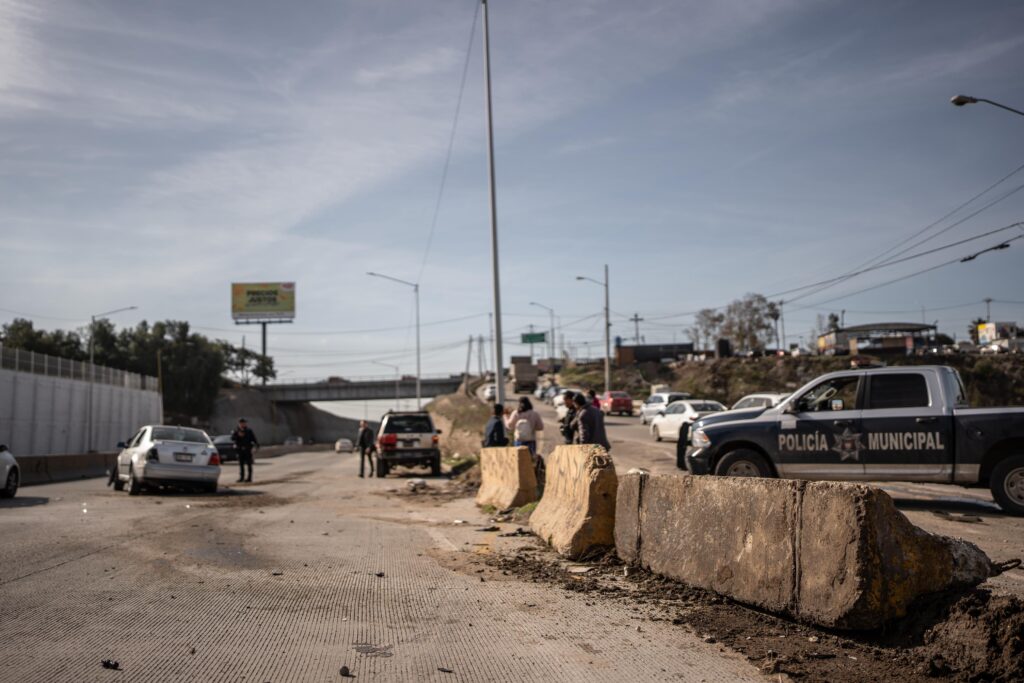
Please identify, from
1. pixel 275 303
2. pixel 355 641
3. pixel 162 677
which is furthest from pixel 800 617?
pixel 275 303

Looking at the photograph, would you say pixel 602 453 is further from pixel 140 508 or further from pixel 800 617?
pixel 140 508

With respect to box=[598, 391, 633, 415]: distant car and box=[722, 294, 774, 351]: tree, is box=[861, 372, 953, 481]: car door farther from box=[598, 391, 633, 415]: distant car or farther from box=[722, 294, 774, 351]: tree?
box=[722, 294, 774, 351]: tree

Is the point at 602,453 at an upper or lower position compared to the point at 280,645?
upper

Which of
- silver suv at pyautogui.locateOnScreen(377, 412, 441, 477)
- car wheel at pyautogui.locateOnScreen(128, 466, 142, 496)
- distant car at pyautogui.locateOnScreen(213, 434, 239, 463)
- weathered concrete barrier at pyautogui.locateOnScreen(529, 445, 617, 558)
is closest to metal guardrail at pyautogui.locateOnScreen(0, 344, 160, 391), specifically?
distant car at pyautogui.locateOnScreen(213, 434, 239, 463)

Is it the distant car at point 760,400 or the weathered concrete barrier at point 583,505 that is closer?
the weathered concrete barrier at point 583,505

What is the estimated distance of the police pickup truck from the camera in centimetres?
1145

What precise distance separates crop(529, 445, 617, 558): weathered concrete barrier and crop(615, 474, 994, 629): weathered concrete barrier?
168 centimetres

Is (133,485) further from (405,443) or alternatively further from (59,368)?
(59,368)

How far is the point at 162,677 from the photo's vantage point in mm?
4969

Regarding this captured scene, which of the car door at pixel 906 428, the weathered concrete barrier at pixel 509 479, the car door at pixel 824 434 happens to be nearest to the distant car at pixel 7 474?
the weathered concrete barrier at pixel 509 479

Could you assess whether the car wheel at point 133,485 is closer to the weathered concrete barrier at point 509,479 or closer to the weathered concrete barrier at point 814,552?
the weathered concrete barrier at point 509,479

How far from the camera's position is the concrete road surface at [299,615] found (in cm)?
522

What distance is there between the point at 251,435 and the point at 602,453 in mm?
16960

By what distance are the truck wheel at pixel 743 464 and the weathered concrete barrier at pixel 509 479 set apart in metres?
3.16
